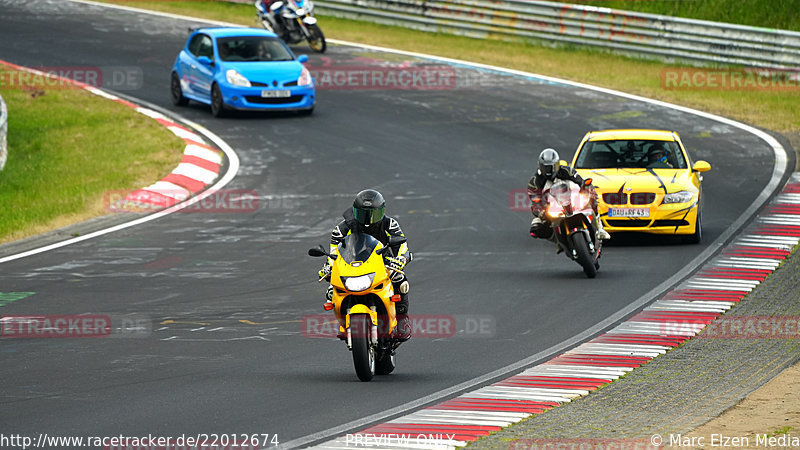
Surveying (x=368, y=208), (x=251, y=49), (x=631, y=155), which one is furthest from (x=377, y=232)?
(x=251, y=49)

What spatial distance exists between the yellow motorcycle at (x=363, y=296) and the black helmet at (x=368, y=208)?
0.53 ft

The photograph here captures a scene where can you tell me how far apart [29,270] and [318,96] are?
14172 millimetres

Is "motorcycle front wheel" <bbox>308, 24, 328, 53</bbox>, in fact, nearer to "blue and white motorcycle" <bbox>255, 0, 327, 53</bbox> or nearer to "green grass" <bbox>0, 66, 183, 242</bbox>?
"blue and white motorcycle" <bbox>255, 0, 327, 53</bbox>

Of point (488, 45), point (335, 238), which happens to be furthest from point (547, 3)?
point (335, 238)

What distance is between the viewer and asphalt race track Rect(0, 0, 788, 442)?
10.0m

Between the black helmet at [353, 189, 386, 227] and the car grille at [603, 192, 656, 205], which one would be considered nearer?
the black helmet at [353, 189, 386, 227]

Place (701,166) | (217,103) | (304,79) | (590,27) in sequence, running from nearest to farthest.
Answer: (701,166), (304,79), (217,103), (590,27)

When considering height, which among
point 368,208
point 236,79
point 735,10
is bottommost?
point 236,79

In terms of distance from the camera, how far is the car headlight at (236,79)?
2622cm

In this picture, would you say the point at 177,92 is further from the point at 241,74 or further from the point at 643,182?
the point at 643,182

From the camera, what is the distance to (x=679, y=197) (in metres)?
17.5

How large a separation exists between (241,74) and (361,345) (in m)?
16.8

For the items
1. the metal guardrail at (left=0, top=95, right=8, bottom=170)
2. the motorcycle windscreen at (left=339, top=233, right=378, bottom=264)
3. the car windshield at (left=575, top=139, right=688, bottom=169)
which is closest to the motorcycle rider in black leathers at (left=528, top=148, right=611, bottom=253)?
the car windshield at (left=575, top=139, right=688, bottom=169)

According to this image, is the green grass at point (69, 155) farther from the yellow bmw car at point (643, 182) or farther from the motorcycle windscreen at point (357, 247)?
the motorcycle windscreen at point (357, 247)
